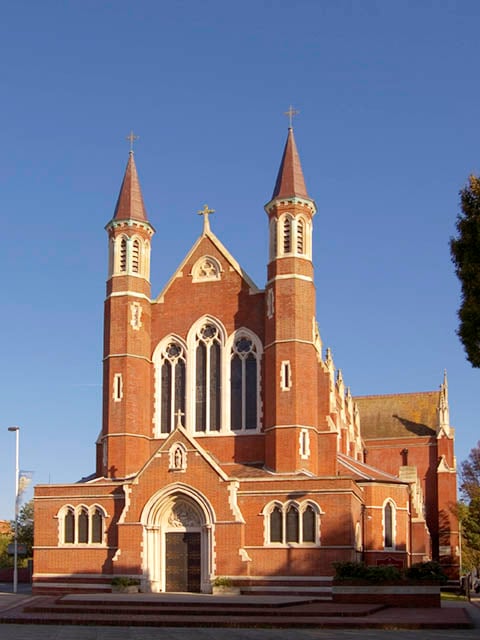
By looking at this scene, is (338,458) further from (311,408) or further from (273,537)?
(273,537)

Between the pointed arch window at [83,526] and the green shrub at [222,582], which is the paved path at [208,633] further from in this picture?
the pointed arch window at [83,526]

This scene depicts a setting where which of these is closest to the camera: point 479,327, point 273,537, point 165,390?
point 479,327

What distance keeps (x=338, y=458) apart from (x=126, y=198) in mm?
17734

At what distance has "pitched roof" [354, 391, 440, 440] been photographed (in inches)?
2889

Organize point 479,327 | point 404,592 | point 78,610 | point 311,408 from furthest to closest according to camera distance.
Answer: point 311,408, point 404,592, point 78,610, point 479,327

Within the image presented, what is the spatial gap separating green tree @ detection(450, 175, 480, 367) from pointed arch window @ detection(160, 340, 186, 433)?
25221mm

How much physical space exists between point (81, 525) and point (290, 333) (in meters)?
13.5

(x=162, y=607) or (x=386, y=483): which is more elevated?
(x=386, y=483)

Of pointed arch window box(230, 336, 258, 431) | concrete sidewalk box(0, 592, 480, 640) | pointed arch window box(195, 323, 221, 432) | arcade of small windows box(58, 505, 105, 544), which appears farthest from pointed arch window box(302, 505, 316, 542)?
concrete sidewalk box(0, 592, 480, 640)

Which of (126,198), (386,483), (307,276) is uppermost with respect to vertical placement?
(126,198)

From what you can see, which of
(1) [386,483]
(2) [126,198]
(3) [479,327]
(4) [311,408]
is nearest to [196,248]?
(2) [126,198]

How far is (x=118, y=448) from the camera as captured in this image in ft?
152

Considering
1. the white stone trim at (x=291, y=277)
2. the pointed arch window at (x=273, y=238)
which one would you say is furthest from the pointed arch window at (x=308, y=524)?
the pointed arch window at (x=273, y=238)

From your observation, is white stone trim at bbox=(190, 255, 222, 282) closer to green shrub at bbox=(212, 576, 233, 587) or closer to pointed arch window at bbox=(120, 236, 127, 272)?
pointed arch window at bbox=(120, 236, 127, 272)
